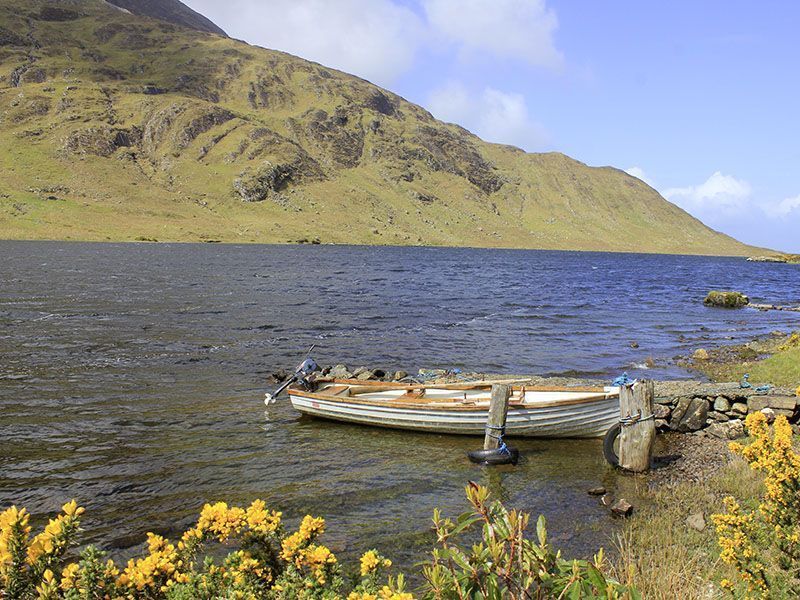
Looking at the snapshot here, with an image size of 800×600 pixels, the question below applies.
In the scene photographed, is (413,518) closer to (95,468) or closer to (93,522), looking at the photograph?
(93,522)

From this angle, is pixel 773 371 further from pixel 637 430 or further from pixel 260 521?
pixel 260 521

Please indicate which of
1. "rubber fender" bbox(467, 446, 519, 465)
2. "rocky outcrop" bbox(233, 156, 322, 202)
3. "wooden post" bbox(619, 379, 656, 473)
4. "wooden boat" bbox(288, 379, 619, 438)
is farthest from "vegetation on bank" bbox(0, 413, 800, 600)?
"rocky outcrop" bbox(233, 156, 322, 202)

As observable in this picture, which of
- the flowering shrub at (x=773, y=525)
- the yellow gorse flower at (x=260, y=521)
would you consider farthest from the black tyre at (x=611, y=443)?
the yellow gorse flower at (x=260, y=521)

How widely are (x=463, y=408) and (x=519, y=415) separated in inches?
64.2

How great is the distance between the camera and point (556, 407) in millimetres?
15109

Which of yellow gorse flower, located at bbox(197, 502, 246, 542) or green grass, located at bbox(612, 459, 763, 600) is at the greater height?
yellow gorse flower, located at bbox(197, 502, 246, 542)

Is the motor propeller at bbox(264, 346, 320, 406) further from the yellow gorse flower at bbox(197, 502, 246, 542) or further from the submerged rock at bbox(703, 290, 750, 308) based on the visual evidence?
the submerged rock at bbox(703, 290, 750, 308)

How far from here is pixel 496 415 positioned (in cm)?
1445

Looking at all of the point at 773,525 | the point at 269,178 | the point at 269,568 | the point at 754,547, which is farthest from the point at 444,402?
the point at 269,178

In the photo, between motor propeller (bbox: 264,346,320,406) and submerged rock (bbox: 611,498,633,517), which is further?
motor propeller (bbox: 264,346,320,406)

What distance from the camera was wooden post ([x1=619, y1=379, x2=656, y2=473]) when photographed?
43.2 feet

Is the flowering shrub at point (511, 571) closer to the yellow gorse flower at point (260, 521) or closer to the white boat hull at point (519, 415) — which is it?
the yellow gorse flower at point (260, 521)

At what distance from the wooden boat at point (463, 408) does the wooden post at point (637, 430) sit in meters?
1.18

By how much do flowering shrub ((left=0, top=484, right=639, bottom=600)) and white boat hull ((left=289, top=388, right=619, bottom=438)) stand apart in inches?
448
